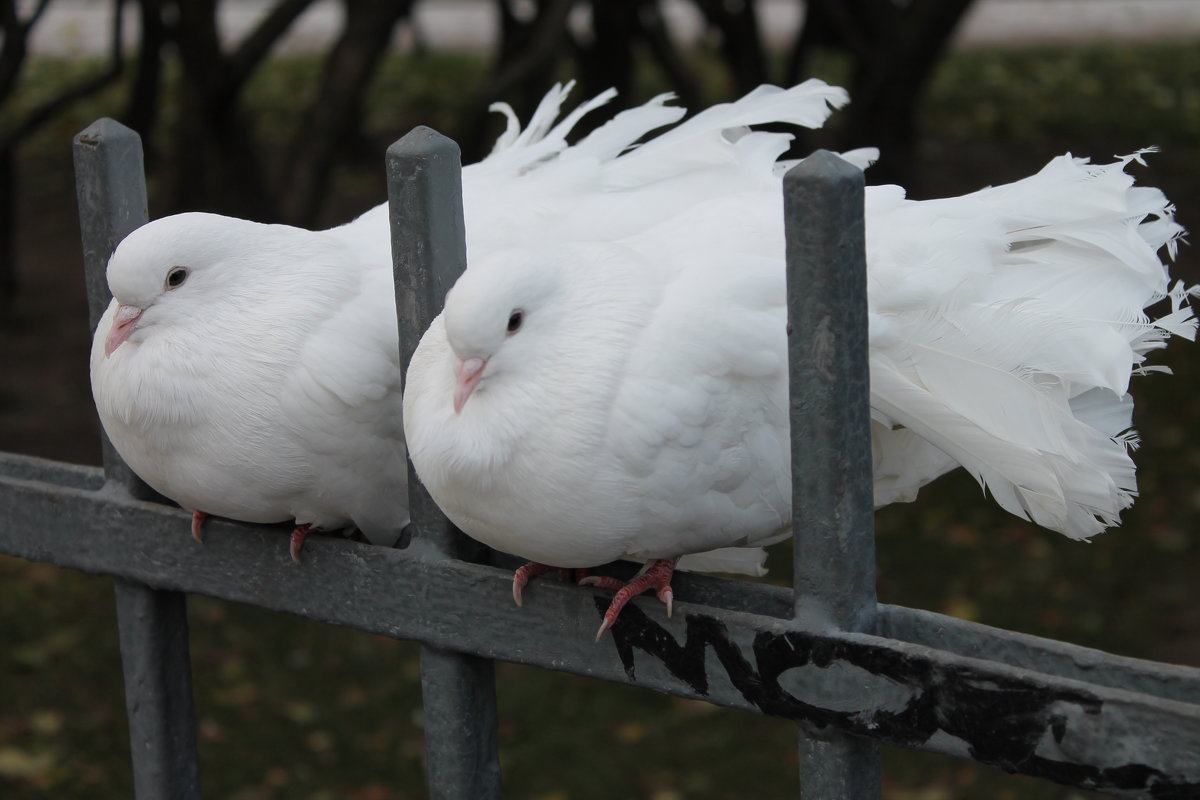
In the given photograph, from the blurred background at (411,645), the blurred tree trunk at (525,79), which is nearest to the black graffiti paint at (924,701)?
the blurred background at (411,645)

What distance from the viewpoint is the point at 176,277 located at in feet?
7.32

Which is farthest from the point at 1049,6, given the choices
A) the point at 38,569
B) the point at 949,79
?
the point at 38,569

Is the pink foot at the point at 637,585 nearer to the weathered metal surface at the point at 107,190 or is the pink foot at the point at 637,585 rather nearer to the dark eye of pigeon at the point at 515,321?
the dark eye of pigeon at the point at 515,321

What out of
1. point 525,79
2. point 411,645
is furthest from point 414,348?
point 525,79

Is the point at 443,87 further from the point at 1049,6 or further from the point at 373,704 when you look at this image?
the point at 373,704

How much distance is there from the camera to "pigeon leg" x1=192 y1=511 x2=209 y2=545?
225 centimetres

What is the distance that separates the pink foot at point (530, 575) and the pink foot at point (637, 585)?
56 millimetres

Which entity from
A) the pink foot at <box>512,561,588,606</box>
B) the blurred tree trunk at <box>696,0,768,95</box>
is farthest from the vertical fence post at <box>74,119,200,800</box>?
the blurred tree trunk at <box>696,0,768,95</box>

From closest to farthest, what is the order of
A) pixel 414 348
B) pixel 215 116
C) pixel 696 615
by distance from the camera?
pixel 696 615 → pixel 414 348 → pixel 215 116

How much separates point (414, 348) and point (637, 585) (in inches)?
17.9

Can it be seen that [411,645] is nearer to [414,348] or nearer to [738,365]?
[414,348]

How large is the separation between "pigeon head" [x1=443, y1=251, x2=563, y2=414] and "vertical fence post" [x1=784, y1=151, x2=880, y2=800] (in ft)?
1.34

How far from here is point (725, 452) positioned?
6.54 feet

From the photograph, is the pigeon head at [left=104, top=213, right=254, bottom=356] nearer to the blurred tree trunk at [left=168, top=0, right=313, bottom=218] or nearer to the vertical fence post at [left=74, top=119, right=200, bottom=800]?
the vertical fence post at [left=74, top=119, right=200, bottom=800]
